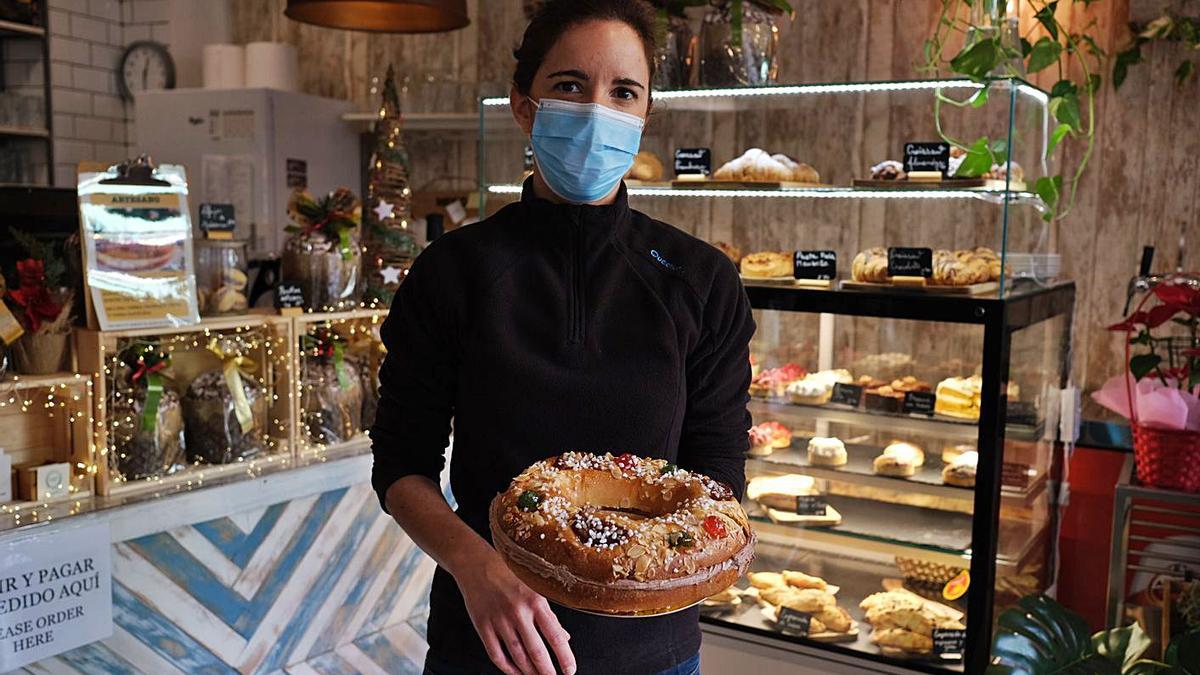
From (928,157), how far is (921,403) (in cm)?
61

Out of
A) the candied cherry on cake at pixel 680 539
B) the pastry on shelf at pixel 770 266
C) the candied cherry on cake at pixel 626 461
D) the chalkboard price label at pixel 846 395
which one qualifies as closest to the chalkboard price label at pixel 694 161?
the pastry on shelf at pixel 770 266

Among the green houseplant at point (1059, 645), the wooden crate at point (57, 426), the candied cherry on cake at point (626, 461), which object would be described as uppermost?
the candied cherry on cake at point (626, 461)

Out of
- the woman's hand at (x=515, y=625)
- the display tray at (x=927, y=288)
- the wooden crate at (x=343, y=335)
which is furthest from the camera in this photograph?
the wooden crate at (x=343, y=335)

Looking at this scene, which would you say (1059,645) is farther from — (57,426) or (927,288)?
(57,426)

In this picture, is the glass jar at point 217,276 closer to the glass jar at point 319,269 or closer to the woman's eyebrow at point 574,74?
the glass jar at point 319,269

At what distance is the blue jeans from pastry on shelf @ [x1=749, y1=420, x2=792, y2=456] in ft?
5.08

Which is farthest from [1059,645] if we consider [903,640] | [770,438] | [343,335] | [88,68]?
[88,68]

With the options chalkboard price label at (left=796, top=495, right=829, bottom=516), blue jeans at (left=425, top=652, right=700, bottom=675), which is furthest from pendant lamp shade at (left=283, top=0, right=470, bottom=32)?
blue jeans at (left=425, top=652, right=700, bottom=675)

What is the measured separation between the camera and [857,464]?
2.87 meters

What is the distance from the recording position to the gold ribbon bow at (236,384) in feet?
8.72

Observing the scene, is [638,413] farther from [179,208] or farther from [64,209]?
[64,209]

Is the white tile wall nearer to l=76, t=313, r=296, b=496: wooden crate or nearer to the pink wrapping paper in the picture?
l=76, t=313, r=296, b=496: wooden crate

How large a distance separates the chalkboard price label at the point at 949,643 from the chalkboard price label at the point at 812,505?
1.38 ft

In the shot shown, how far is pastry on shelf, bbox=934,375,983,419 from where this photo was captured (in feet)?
8.58
